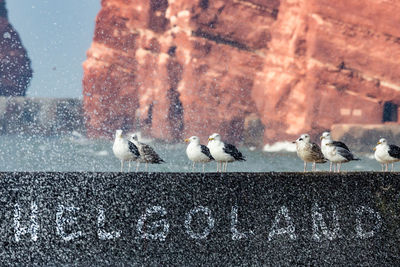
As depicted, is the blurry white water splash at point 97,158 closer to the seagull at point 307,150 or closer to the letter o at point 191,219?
the seagull at point 307,150

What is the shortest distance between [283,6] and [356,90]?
27.8 ft

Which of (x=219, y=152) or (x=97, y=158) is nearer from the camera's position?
(x=219, y=152)

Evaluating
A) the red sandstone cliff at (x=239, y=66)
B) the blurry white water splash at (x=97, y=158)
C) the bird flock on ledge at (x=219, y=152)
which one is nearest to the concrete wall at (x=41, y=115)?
the blurry white water splash at (x=97, y=158)

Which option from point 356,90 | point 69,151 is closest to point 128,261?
point 356,90

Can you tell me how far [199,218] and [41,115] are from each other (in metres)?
63.3

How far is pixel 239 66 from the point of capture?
134 feet

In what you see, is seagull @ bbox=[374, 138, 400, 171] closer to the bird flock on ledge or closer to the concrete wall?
the bird flock on ledge

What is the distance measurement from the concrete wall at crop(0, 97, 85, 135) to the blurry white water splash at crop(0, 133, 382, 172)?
4.49 ft

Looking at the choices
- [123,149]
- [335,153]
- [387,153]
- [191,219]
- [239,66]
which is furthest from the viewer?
[239,66]

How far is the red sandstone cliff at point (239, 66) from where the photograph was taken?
34.5 metres

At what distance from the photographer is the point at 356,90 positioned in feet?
113

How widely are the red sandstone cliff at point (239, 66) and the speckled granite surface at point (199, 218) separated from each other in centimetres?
3157

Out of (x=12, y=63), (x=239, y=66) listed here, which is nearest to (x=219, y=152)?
(x=239, y=66)

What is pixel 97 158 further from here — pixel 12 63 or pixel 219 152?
pixel 219 152
